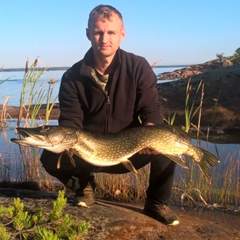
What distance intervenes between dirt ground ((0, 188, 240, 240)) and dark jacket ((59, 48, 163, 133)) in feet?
2.79

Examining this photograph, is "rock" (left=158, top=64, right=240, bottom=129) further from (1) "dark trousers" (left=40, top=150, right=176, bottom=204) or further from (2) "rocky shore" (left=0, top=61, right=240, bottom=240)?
(1) "dark trousers" (left=40, top=150, right=176, bottom=204)

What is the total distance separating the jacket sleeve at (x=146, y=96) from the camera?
4.00 m

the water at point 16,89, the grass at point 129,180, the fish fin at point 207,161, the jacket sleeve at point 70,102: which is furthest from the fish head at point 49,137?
the water at point 16,89

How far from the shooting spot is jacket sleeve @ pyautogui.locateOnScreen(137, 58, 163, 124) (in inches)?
158

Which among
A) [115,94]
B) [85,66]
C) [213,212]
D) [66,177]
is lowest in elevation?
[213,212]

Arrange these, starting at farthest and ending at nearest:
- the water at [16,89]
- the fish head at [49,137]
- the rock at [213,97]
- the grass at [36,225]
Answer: the rock at [213,97]
the water at [16,89]
the fish head at [49,137]
the grass at [36,225]

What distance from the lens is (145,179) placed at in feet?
16.5

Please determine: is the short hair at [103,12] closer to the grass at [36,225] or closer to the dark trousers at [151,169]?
the dark trousers at [151,169]

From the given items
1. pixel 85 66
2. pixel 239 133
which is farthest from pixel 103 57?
pixel 239 133

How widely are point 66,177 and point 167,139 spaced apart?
1.16 m

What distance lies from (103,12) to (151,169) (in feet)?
5.38

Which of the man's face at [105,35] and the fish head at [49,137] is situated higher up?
the man's face at [105,35]

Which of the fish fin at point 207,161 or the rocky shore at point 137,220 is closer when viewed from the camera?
the rocky shore at point 137,220

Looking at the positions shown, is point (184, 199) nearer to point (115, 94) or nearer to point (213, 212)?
point (213, 212)
